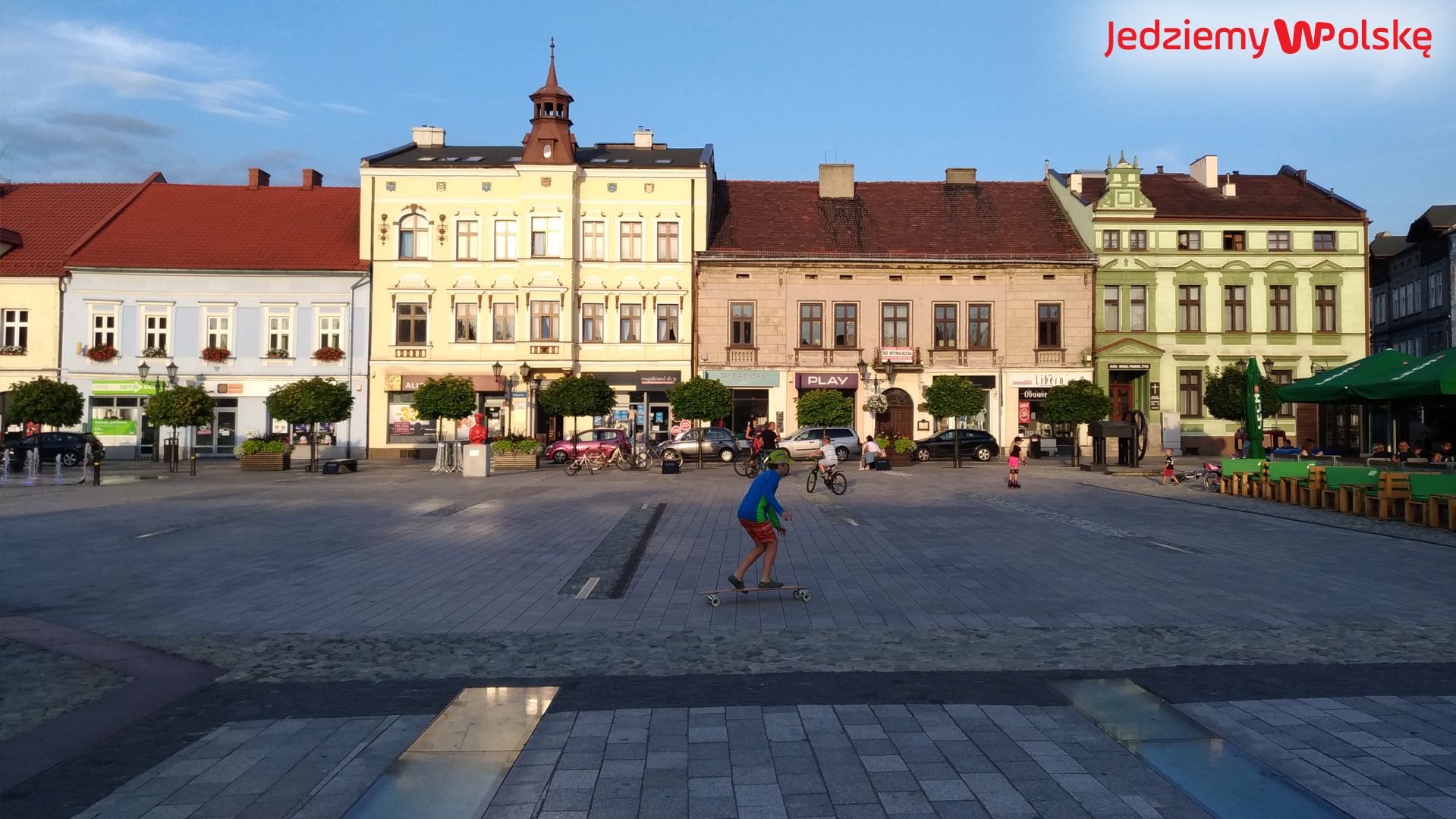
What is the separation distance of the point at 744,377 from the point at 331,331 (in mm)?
→ 17935

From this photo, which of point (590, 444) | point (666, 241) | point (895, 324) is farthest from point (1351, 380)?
point (666, 241)

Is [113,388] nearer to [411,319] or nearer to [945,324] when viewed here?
[411,319]

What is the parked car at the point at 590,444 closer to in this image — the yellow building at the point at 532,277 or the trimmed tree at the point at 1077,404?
the yellow building at the point at 532,277

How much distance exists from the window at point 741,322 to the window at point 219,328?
847 inches

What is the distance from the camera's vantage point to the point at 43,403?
32.3m

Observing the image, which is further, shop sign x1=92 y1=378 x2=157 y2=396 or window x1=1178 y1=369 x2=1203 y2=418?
window x1=1178 y1=369 x2=1203 y2=418

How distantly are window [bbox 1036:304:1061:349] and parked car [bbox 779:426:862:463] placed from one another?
1059 centimetres

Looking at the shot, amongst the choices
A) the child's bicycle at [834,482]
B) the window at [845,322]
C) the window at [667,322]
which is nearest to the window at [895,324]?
the window at [845,322]

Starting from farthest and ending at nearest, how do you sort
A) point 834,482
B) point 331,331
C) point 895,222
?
point 895,222, point 331,331, point 834,482

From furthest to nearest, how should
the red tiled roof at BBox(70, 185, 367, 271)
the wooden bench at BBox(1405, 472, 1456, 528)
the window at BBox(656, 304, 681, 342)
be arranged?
the window at BBox(656, 304, 681, 342)
the red tiled roof at BBox(70, 185, 367, 271)
the wooden bench at BBox(1405, 472, 1456, 528)

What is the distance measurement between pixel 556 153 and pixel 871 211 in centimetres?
1484

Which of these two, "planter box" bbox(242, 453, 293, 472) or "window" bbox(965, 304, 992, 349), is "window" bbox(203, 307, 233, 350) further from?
"window" bbox(965, 304, 992, 349)

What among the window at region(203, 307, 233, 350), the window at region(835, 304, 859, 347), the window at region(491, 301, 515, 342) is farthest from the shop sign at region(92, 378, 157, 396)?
the window at region(835, 304, 859, 347)

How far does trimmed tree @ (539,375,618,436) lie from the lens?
3538cm
